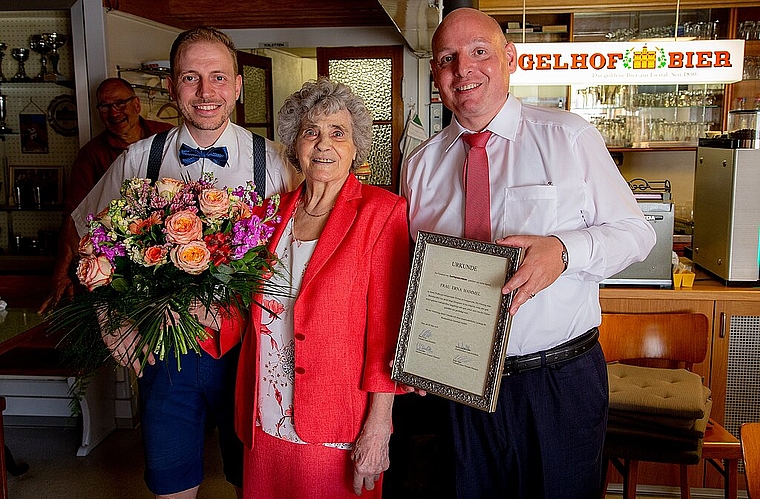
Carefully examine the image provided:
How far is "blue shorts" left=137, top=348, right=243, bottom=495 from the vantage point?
2.19m

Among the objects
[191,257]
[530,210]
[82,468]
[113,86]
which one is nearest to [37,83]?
[113,86]

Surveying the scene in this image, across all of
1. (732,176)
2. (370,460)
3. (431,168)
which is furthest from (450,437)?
(732,176)

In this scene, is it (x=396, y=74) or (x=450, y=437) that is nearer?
(x=450, y=437)

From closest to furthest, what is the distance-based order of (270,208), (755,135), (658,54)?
(270,208), (755,135), (658,54)

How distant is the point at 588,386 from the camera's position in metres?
1.97

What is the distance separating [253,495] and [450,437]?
2.06ft

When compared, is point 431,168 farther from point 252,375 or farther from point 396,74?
point 396,74

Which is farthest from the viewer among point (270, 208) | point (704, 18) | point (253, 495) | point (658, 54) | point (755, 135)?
point (704, 18)

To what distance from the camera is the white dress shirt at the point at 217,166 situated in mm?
2289

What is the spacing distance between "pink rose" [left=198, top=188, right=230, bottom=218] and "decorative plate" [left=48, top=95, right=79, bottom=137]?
345cm

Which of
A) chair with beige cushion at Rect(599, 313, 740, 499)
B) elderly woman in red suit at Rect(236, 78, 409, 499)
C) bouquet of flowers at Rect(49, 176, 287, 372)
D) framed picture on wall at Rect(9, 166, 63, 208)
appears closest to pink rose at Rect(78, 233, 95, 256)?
bouquet of flowers at Rect(49, 176, 287, 372)

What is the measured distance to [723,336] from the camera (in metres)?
3.28
